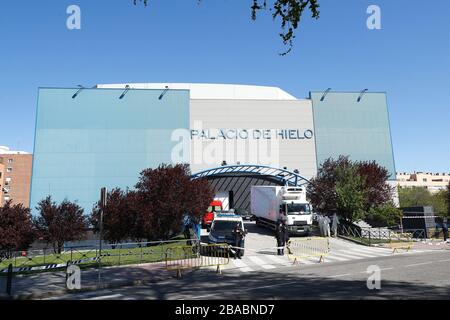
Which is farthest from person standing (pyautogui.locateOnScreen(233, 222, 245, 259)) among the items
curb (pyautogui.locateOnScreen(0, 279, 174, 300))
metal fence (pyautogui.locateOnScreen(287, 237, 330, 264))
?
curb (pyautogui.locateOnScreen(0, 279, 174, 300))

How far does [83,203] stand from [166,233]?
63.3 ft

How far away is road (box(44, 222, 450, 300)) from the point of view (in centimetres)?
893

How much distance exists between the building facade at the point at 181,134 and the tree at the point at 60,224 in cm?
1344

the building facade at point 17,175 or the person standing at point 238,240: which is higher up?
the building facade at point 17,175

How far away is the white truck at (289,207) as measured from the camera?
81.8 feet

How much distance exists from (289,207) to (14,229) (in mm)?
17821

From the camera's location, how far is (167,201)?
71.9ft

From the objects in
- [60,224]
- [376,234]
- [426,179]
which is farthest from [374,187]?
[426,179]

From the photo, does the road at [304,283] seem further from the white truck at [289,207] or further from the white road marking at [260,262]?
the white truck at [289,207]

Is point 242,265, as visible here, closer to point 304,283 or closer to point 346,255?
point 304,283

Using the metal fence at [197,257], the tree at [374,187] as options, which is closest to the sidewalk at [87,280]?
the metal fence at [197,257]

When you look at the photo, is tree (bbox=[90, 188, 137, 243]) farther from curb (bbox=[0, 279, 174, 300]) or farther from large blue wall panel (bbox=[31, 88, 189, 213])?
large blue wall panel (bbox=[31, 88, 189, 213])
